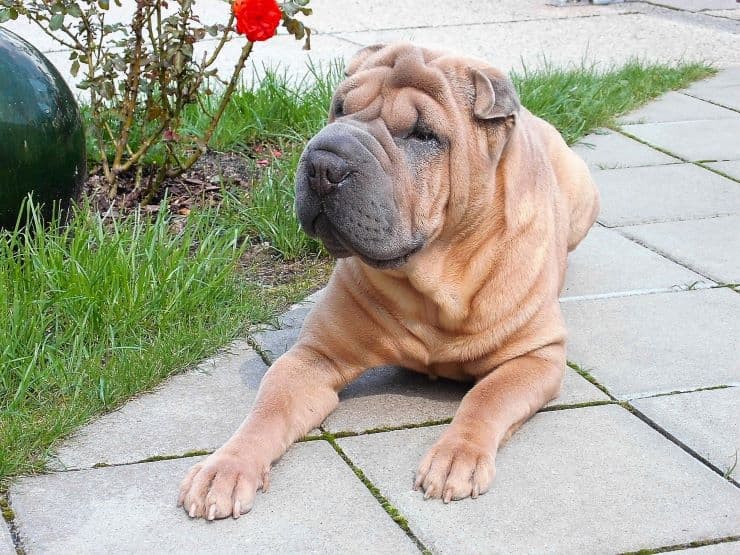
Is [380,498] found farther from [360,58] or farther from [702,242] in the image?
[702,242]

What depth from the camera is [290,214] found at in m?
4.54

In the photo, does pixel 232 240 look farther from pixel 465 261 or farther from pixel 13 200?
pixel 465 261

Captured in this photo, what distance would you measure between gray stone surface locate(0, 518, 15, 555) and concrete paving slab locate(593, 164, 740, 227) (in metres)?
3.17

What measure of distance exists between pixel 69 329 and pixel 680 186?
3.20 m

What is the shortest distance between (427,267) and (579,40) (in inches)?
244

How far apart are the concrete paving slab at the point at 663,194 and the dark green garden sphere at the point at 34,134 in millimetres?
2362

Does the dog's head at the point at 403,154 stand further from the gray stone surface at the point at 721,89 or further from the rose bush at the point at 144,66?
the gray stone surface at the point at 721,89

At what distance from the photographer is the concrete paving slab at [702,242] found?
174 inches

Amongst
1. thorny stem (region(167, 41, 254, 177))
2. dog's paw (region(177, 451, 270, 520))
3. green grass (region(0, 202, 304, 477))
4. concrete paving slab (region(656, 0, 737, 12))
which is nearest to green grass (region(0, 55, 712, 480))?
green grass (region(0, 202, 304, 477))

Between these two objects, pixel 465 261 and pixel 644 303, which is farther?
pixel 644 303

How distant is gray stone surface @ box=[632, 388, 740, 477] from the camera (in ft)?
9.89

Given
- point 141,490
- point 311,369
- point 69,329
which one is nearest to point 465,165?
point 311,369

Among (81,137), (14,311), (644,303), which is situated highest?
(81,137)

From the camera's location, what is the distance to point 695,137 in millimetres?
6277
